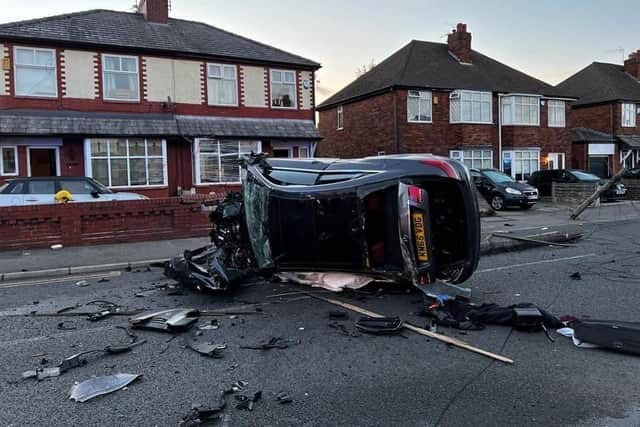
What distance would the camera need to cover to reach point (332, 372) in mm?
4160

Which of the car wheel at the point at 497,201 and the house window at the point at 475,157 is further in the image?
the house window at the point at 475,157

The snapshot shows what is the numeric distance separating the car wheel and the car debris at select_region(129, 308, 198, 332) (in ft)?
56.1

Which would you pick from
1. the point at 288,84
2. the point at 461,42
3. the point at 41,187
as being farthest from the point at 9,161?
the point at 461,42

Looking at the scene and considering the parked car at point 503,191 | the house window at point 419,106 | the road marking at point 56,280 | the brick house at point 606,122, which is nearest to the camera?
the road marking at point 56,280

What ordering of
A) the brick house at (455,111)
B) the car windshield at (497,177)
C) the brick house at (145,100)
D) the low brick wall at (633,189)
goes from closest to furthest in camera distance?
1. the brick house at (145,100)
2. the car windshield at (497,177)
3. the low brick wall at (633,189)
4. the brick house at (455,111)

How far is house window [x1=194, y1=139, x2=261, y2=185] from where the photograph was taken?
70.2 ft

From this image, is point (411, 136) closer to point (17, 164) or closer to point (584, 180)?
point (584, 180)

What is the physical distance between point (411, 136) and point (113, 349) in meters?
24.1

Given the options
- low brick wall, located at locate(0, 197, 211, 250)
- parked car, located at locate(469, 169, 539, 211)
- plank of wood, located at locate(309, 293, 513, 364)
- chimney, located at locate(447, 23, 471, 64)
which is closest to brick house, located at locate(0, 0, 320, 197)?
parked car, located at locate(469, 169, 539, 211)

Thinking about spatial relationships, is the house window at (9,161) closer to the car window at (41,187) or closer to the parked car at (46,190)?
the parked car at (46,190)

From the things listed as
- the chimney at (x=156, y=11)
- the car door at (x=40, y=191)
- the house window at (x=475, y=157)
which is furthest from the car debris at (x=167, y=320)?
the house window at (x=475, y=157)

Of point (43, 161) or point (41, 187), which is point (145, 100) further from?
point (41, 187)

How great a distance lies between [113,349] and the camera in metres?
4.66

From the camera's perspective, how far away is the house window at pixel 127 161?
19.6 m
